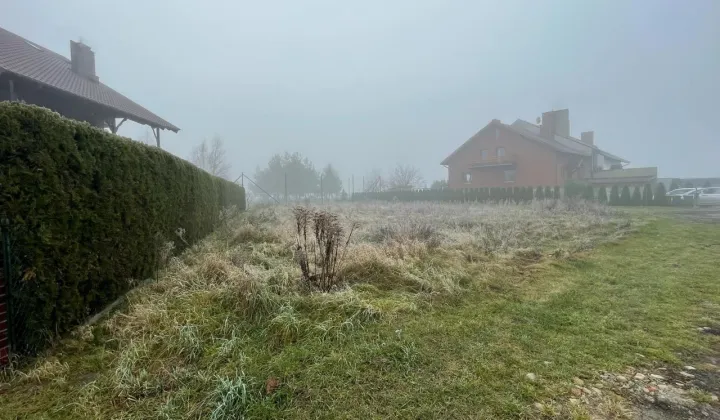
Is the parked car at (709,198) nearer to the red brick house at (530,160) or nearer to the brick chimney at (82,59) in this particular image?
the red brick house at (530,160)

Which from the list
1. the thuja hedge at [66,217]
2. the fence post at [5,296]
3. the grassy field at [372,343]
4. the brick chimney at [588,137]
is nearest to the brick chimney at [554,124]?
the brick chimney at [588,137]

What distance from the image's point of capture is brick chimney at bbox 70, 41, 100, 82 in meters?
12.4

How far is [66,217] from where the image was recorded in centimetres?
278

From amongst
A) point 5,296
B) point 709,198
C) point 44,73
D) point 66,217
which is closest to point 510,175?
point 709,198

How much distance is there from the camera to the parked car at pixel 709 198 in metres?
20.0

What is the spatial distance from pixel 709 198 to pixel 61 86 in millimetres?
32405

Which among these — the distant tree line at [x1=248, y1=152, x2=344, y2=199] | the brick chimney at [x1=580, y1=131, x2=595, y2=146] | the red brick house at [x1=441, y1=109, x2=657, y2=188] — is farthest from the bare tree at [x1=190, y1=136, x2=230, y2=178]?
the brick chimney at [x1=580, y1=131, x2=595, y2=146]

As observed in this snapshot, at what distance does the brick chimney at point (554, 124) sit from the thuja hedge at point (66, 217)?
3467cm

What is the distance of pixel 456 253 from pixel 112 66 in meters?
117

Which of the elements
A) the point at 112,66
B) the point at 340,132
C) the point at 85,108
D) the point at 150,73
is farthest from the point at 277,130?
the point at 85,108

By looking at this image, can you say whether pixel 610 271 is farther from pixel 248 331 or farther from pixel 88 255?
pixel 88 255

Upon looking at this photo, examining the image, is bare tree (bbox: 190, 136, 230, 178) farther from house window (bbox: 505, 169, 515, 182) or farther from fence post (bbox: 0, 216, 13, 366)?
fence post (bbox: 0, 216, 13, 366)

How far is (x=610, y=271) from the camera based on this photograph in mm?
5539

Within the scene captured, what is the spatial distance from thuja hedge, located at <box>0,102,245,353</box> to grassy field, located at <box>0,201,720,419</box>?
31cm
